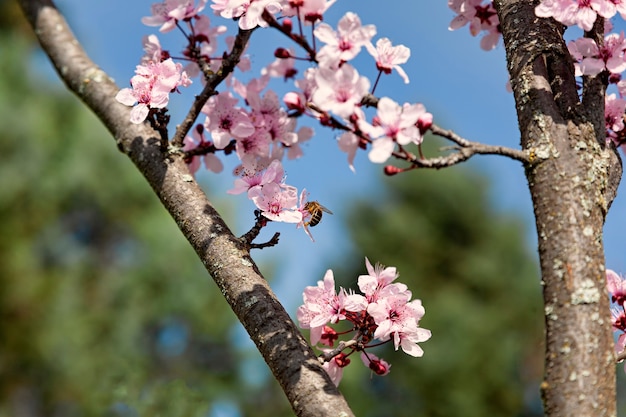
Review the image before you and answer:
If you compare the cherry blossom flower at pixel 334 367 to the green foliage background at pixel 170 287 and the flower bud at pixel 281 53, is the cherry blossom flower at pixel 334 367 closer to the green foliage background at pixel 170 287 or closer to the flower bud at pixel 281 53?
the flower bud at pixel 281 53

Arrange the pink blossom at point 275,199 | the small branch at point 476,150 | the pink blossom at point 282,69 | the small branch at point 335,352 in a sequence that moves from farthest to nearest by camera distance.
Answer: the pink blossom at point 282,69
the pink blossom at point 275,199
the small branch at point 335,352
the small branch at point 476,150

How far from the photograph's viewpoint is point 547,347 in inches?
58.0

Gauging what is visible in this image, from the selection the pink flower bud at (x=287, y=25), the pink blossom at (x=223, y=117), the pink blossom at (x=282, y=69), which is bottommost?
the pink flower bud at (x=287, y=25)

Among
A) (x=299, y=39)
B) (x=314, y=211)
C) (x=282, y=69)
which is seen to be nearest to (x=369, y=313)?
(x=314, y=211)

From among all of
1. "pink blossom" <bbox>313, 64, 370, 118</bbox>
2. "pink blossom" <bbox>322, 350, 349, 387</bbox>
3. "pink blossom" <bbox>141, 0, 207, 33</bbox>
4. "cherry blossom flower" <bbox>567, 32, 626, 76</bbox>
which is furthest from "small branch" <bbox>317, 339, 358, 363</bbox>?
"pink blossom" <bbox>141, 0, 207, 33</bbox>

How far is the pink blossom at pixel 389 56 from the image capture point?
1698mm

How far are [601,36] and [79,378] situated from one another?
1456 centimetres

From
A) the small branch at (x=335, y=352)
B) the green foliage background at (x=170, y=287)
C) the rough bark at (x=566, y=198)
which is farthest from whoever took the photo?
the green foliage background at (x=170, y=287)

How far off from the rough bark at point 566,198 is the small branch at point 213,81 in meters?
0.75

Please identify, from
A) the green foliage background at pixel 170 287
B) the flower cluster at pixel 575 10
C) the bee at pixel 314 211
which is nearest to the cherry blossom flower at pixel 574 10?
the flower cluster at pixel 575 10

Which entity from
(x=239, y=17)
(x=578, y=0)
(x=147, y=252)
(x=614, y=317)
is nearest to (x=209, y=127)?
(x=239, y=17)

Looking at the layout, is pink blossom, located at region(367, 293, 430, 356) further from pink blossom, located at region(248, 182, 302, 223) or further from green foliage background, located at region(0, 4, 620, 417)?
green foliage background, located at region(0, 4, 620, 417)

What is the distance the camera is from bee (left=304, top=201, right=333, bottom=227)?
6.35 feet

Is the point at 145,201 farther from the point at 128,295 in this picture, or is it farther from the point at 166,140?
the point at 166,140
